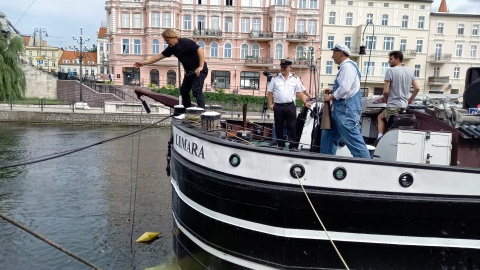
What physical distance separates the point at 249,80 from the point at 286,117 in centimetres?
→ 4658

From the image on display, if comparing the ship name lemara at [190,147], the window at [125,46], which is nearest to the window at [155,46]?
the window at [125,46]

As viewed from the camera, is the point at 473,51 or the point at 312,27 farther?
the point at 473,51

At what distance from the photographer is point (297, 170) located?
13.6 feet

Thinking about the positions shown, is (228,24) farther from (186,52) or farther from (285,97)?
(285,97)

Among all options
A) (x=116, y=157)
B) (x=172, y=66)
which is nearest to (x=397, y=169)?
(x=116, y=157)

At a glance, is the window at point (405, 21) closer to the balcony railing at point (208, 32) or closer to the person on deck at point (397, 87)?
the balcony railing at point (208, 32)

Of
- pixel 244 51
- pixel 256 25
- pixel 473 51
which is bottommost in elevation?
pixel 244 51

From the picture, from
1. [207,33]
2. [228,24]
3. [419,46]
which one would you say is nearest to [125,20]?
[207,33]

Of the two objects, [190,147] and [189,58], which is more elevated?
[189,58]

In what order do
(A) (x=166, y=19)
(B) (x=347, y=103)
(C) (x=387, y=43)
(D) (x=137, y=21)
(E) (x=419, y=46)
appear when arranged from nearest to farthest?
(B) (x=347, y=103), (A) (x=166, y=19), (D) (x=137, y=21), (C) (x=387, y=43), (E) (x=419, y=46)

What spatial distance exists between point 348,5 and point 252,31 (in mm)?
12288

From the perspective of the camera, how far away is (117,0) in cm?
5025

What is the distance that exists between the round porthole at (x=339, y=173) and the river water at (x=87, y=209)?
3.78 m

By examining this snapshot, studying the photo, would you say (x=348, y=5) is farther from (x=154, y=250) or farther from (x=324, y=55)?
(x=154, y=250)
